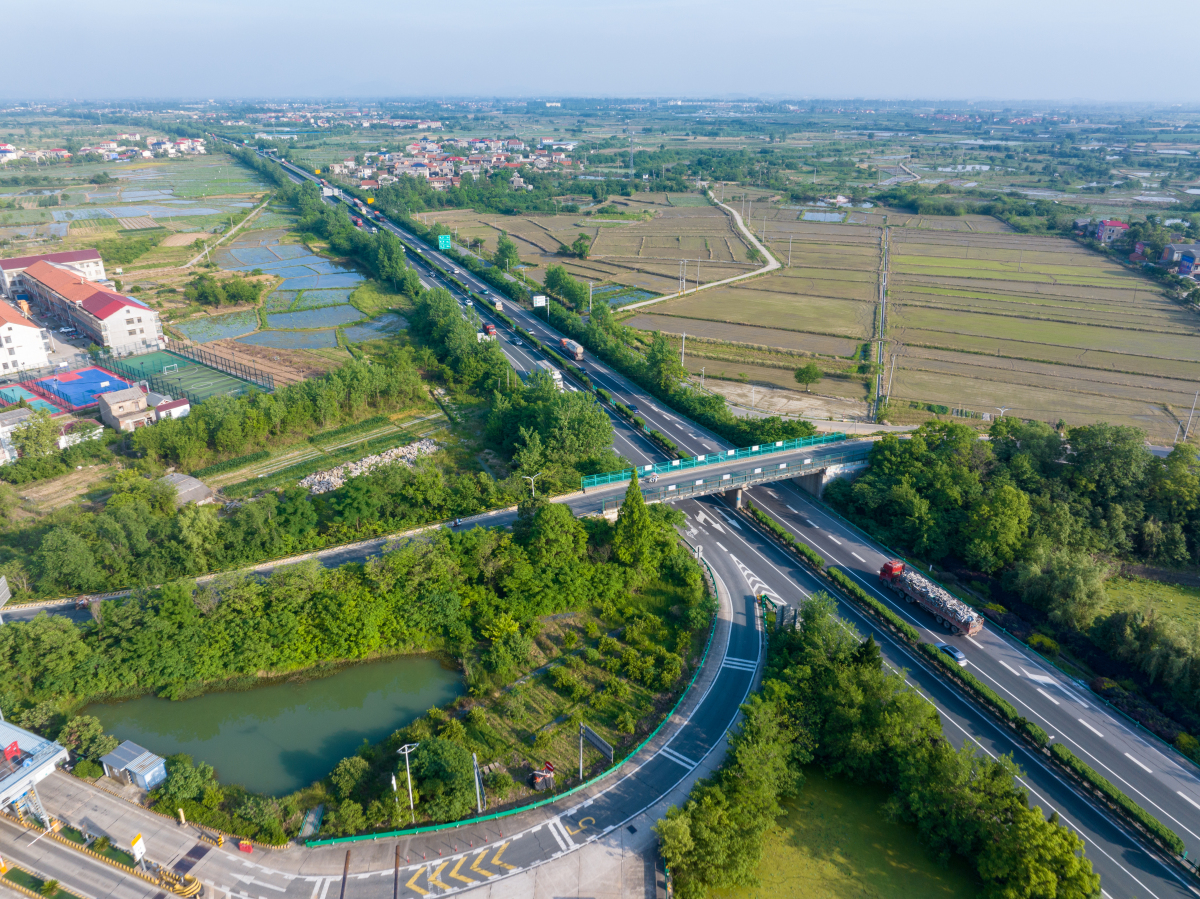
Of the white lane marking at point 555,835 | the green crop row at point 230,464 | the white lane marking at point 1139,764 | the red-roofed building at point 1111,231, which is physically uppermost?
the red-roofed building at point 1111,231

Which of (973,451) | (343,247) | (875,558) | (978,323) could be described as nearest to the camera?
(875,558)

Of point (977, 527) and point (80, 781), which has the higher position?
point (977, 527)

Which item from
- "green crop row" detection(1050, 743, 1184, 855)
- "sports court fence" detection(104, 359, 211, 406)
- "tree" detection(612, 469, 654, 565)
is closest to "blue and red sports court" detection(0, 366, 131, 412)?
"sports court fence" detection(104, 359, 211, 406)

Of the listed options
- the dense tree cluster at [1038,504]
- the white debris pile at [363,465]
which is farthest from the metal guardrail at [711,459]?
the white debris pile at [363,465]

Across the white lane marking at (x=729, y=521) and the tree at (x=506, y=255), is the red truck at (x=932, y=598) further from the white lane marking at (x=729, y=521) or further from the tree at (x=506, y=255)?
the tree at (x=506, y=255)

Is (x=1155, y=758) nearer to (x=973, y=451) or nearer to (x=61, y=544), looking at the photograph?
(x=973, y=451)

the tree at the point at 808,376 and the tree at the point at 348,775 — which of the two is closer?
the tree at the point at 348,775

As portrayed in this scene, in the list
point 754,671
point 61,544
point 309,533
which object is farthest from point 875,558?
point 61,544
